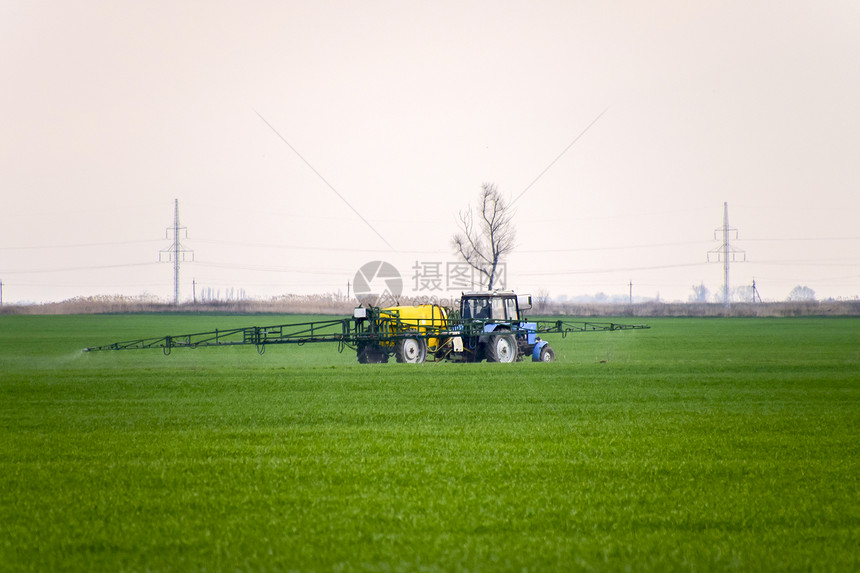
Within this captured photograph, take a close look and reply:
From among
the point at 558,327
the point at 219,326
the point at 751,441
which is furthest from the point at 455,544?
the point at 219,326

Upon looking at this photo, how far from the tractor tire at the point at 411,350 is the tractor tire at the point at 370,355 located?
0.74 metres

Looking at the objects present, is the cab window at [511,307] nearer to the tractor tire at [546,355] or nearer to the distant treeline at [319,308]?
the tractor tire at [546,355]

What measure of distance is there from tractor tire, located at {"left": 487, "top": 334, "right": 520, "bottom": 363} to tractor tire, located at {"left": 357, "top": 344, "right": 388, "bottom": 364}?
331cm

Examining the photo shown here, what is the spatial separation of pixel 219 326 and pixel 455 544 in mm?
51163

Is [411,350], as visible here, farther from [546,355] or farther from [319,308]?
[319,308]

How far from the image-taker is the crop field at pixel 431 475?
741cm

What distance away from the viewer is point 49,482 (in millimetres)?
9992

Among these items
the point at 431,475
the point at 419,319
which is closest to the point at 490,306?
the point at 419,319

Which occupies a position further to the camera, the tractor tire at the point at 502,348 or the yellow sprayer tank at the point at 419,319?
the tractor tire at the point at 502,348

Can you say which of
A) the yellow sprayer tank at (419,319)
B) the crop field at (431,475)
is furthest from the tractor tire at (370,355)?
the crop field at (431,475)

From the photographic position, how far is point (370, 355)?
97.5 feet

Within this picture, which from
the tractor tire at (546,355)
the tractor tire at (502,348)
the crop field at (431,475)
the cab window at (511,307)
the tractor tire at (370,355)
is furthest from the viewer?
the tractor tire at (546,355)

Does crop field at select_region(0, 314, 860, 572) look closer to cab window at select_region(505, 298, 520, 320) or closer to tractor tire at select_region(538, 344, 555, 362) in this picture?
cab window at select_region(505, 298, 520, 320)

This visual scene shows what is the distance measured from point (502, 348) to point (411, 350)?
2936 mm
